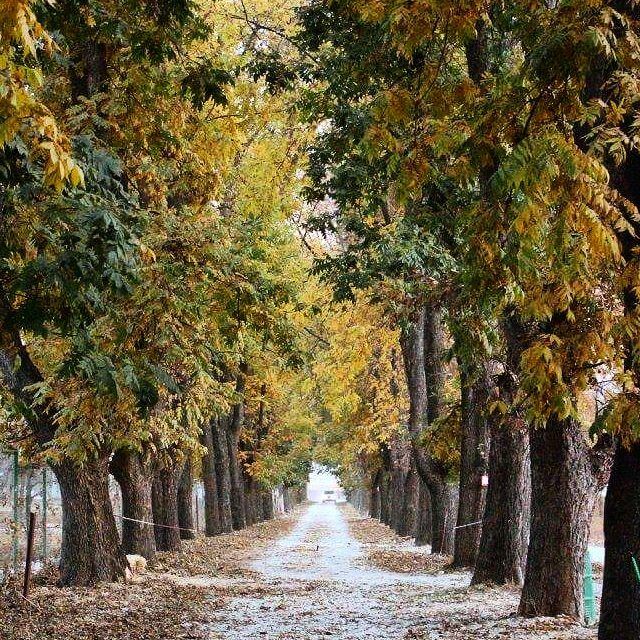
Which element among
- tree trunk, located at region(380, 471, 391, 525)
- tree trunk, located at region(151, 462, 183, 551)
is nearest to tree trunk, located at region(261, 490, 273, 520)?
tree trunk, located at region(380, 471, 391, 525)

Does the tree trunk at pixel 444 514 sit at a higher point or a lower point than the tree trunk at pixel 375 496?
higher

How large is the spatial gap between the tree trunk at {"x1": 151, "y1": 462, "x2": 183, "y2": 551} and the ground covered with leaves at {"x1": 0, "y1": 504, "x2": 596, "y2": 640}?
1.50m

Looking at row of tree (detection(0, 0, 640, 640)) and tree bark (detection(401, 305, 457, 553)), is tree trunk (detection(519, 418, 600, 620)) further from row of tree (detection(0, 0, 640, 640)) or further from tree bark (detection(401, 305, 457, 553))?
tree bark (detection(401, 305, 457, 553))

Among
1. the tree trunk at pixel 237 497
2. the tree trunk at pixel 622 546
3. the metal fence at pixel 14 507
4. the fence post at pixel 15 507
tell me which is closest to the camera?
the tree trunk at pixel 622 546

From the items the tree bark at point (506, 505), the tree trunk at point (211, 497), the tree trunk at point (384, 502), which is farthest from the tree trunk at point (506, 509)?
the tree trunk at point (384, 502)

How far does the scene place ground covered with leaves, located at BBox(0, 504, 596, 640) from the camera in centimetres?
1009

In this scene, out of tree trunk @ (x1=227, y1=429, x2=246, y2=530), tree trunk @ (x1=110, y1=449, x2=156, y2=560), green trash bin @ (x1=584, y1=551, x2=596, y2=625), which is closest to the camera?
green trash bin @ (x1=584, y1=551, x2=596, y2=625)

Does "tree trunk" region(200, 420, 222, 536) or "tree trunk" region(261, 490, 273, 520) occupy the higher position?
"tree trunk" region(200, 420, 222, 536)

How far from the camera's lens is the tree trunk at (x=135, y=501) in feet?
58.1

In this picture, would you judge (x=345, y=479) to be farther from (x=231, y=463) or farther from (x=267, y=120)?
(x=267, y=120)

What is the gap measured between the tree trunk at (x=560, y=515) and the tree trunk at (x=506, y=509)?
9.74ft

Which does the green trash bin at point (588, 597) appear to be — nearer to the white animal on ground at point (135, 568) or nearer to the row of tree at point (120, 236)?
the row of tree at point (120, 236)

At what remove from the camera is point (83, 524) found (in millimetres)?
13555

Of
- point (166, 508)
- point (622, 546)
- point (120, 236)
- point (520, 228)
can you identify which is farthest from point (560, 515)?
point (166, 508)
